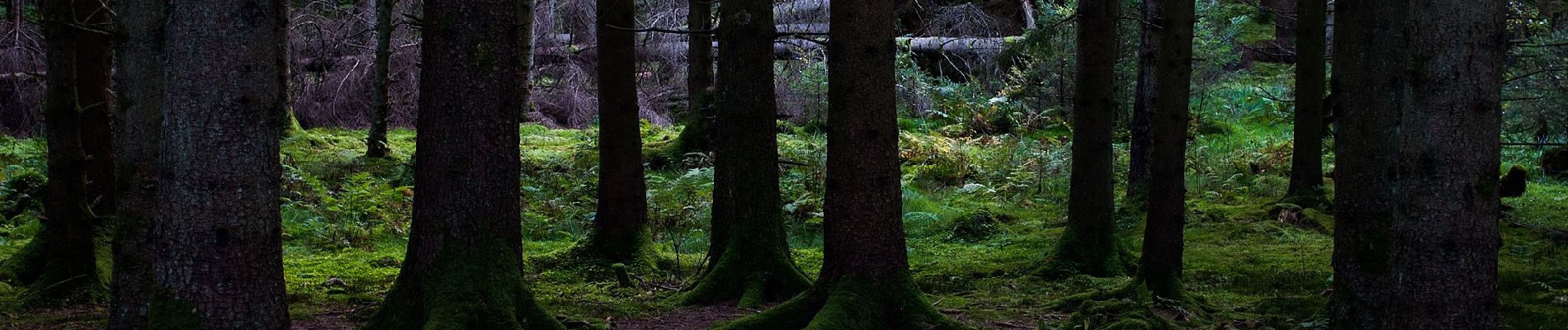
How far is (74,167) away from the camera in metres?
6.61

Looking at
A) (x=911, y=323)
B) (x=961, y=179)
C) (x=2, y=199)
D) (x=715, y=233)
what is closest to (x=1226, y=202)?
(x=961, y=179)

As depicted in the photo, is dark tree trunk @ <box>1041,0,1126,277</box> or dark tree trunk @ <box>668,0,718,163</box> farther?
dark tree trunk @ <box>668,0,718,163</box>

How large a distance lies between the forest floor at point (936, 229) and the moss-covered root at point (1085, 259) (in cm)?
20

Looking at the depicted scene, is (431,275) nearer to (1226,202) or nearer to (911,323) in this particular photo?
(911,323)

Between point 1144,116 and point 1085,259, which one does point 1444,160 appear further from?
point 1144,116

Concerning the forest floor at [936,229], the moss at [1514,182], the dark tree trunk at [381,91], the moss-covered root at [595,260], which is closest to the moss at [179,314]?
the forest floor at [936,229]

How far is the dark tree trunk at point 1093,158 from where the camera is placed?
7914 millimetres

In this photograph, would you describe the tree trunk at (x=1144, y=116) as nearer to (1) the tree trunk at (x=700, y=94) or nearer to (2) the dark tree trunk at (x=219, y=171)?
(1) the tree trunk at (x=700, y=94)

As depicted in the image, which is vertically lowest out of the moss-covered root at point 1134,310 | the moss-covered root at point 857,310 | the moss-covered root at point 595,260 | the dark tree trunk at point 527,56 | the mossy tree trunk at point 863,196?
the moss-covered root at point 595,260

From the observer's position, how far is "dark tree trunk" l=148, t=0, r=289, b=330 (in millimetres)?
4207

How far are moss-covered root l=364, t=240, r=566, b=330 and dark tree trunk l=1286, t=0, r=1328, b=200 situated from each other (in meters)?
8.39

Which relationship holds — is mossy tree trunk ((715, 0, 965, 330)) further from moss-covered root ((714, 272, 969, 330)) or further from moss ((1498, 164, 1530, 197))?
moss ((1498, 164, 1530, 197))

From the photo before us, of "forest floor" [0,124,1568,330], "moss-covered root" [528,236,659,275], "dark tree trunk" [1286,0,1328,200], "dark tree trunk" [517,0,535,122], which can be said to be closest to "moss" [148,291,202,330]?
"forest floor" [0,124,1568,330]

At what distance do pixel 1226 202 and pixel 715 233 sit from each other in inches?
288
